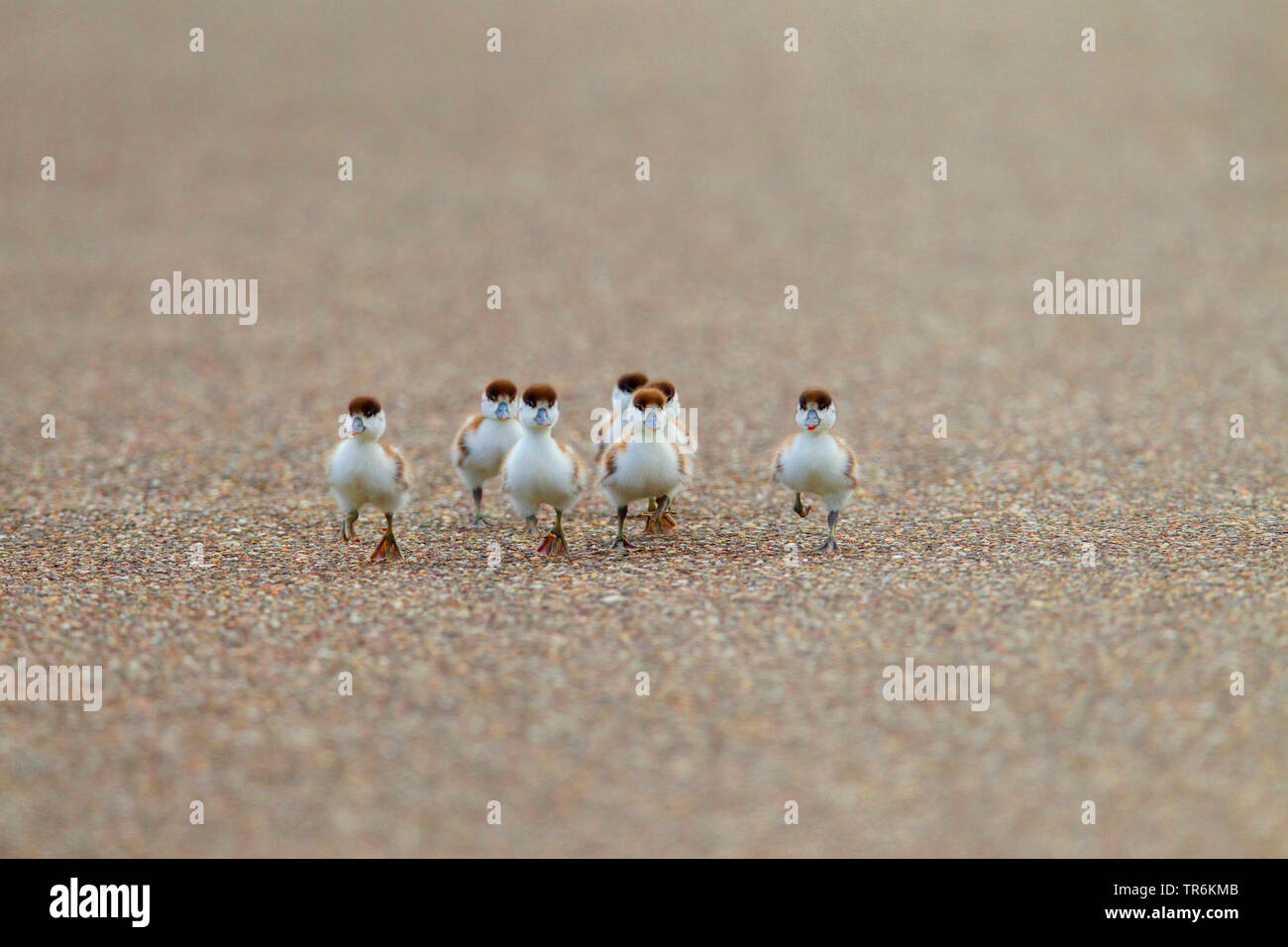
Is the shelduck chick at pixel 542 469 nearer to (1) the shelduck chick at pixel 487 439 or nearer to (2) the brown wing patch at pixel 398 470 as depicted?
(1) the shelduck chick at pixel 487 439

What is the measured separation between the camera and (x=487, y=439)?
25.0 ft

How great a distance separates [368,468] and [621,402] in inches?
63.1

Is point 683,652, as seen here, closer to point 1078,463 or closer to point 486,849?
point 486,849

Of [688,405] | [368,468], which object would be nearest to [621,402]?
[368,468]

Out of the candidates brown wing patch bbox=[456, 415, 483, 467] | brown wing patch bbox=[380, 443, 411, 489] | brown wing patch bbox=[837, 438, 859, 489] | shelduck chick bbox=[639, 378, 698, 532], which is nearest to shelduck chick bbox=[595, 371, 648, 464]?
shelduck chick bbox=[639, 378, 698, 532]

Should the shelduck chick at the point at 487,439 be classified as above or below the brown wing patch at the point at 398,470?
above

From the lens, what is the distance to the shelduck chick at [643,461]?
23.2 feet

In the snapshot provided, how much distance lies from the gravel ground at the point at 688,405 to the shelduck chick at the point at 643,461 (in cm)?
35

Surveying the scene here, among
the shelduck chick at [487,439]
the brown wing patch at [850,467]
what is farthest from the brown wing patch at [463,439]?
the brown wing patch at [850,467]

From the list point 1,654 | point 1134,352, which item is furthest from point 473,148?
point 1,654

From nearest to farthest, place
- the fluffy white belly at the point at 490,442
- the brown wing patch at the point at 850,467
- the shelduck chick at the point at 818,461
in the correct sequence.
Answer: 1. the shelduck chick at the point at 818,461
2. the brown wing patch at the point at 850,467
3. the fluffy white belly at the point at 490,442

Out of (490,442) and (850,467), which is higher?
(490,442)

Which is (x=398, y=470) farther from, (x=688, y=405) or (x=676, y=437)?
(x=688, y=405)

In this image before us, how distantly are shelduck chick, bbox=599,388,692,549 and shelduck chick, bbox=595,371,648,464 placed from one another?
0.37 metres
